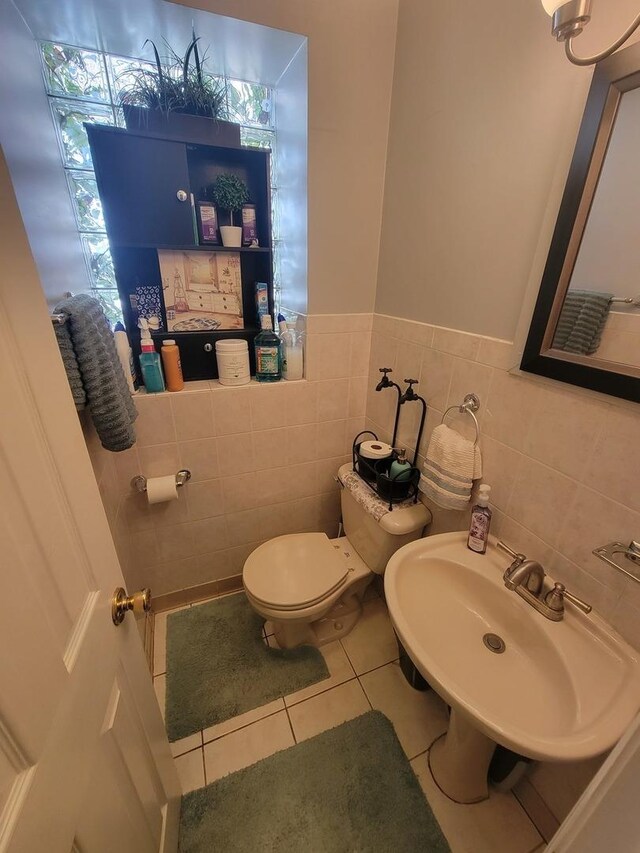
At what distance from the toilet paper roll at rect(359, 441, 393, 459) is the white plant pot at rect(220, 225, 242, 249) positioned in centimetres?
94

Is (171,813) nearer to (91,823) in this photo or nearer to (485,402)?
(91,823)

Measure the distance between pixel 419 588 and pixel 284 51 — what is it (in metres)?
1.78

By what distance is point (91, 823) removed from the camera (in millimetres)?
483

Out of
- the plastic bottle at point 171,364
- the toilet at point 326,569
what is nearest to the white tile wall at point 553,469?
the toilet at point 326,569

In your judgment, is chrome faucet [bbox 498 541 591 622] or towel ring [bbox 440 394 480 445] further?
towel ring [bbox 440 394 480 445]

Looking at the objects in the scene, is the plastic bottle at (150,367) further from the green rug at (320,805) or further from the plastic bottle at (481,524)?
the green rug at (320,805)

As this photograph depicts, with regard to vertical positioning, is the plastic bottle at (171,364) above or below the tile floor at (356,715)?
above

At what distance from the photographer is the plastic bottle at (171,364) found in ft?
4.23

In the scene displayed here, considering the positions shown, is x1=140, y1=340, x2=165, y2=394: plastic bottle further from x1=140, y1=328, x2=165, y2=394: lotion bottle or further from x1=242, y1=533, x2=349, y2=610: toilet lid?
x1=242, y1=533, x2=349, y2=610: toilet lid

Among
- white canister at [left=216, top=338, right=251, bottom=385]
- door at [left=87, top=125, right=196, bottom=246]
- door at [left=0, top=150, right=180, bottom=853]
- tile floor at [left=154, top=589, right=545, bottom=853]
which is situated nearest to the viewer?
door at [left=0, top=150, right=180, bottom=853]

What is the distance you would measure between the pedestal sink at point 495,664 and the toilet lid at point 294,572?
46 centimetres

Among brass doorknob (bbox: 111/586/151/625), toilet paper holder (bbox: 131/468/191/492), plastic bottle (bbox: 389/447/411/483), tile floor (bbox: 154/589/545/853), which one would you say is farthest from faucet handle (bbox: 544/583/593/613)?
toilet paper holder (bbox: 131/468/191/492)

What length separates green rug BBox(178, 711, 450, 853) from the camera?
0.98m

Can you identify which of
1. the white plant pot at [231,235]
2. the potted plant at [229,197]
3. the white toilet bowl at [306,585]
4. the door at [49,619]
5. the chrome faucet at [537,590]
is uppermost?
the potted plant at [229,197]
